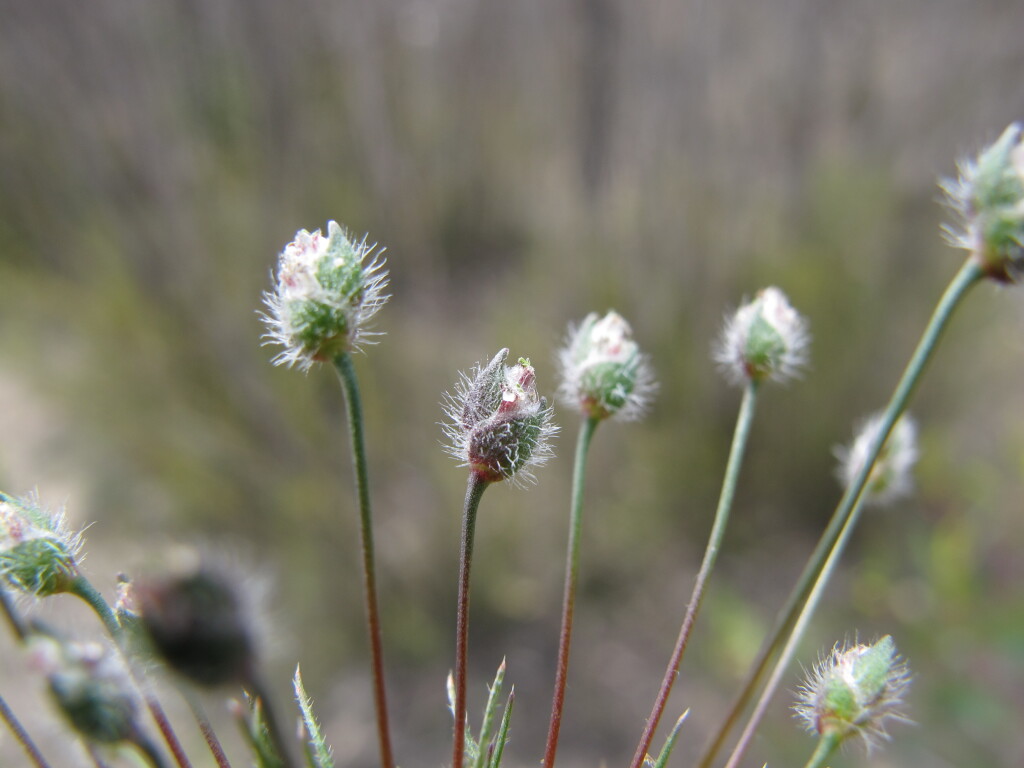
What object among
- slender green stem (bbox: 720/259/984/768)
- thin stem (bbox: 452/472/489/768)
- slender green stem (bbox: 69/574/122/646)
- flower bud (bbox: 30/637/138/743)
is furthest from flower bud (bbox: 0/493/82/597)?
slender green stem (bbox: 720/259/984/768)

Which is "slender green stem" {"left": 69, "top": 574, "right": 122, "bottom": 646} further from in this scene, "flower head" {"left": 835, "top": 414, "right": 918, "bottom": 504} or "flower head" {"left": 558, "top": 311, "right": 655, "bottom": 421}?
"flower head" {"left": 835, "top": 414, "right": 918, "bottom": 504}

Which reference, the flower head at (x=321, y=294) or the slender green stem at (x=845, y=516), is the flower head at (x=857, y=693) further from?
the flower head at (x=321, y=294)

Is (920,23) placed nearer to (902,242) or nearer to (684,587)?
(902,242)

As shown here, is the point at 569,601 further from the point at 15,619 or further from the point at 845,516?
the point at 15,619

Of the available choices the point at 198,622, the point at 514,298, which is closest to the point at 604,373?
the point at 198,622

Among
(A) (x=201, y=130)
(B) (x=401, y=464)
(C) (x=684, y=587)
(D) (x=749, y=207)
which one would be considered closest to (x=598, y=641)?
(C) (x=684, y=587)

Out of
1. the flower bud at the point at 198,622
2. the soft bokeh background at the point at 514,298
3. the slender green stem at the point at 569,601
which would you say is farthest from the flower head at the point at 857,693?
the soft bokeh background at the point at 514,298
